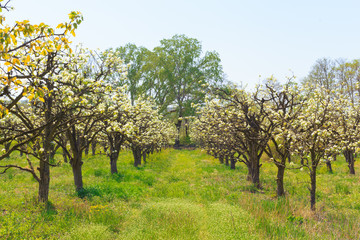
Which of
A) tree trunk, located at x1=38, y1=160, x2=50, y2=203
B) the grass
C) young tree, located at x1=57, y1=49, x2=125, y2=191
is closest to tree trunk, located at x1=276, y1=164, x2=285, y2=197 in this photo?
the grass

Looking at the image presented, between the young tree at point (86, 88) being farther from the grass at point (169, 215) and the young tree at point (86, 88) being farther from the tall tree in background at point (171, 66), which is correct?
the tall tree in background at point (171, 66)

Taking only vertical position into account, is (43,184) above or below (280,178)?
above

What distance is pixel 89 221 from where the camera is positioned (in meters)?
8.52

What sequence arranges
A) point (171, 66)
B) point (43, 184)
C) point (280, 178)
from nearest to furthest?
point (43, 184) → point (280, 178) → point (171, 66)

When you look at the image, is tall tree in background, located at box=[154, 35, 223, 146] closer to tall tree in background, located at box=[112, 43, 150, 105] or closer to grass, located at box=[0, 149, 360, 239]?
tall tree in background, located at box=[112, 43, 150, 105]

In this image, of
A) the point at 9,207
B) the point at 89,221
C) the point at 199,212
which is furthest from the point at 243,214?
the point at 9,207

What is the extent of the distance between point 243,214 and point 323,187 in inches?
375

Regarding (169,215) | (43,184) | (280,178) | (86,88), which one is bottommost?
(169,215)

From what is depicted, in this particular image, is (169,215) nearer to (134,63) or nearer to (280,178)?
(280,178)

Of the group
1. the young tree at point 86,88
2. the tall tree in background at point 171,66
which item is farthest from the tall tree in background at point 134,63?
the young tree at point 86,88

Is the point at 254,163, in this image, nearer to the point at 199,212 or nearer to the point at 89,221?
the point at 199,212

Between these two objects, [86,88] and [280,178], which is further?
[280,178]

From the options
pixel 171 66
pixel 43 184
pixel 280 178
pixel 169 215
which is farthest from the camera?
pixel 171 66

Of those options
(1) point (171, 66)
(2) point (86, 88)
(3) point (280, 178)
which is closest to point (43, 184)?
(2) point (86, 88)
